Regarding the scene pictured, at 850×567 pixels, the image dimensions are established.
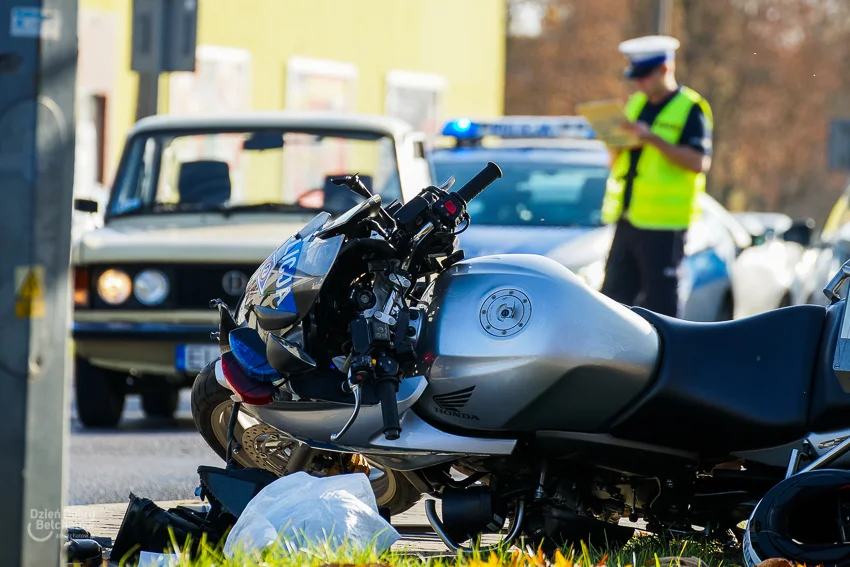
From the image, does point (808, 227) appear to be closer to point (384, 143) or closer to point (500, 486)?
point (384, 143)

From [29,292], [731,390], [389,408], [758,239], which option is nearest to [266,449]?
[389,408]

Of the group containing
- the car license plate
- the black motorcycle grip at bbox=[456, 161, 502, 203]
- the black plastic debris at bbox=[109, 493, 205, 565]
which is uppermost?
the black motorcycle grip at bbox=[456, 161, 502, 203]

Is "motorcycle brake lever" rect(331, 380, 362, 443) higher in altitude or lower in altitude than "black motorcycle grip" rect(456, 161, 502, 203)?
lower

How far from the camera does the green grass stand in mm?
4133

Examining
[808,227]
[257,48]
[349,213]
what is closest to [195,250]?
[808,227]

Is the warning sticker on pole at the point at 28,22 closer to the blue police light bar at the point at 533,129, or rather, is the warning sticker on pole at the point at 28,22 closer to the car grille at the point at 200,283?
the car grille at the point at 200,283

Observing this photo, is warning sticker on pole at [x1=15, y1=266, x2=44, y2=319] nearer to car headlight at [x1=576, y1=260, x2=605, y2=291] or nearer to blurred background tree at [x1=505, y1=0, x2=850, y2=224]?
car headlight at [x1=576, y1=260, x2=605, y2=291]

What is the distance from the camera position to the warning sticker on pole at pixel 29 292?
3477 mm

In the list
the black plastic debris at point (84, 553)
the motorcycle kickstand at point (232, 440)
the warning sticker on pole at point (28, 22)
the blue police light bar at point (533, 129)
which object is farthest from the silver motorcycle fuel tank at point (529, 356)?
the blue police light bar at point (533, 129)

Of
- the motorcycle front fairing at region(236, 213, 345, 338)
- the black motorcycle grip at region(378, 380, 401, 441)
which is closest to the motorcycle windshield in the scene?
the motorcycle front fairing at region(236, 213, 345, 338)

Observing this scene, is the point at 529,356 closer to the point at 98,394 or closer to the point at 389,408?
the point at 389,408

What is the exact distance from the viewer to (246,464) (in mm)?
5289

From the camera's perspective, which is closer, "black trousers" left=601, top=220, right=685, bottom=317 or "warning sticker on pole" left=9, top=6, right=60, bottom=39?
"warning sticker on pole" left=9, top=6, right=60, bottom=39

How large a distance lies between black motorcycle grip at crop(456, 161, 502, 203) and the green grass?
Result: 39.2 inches
